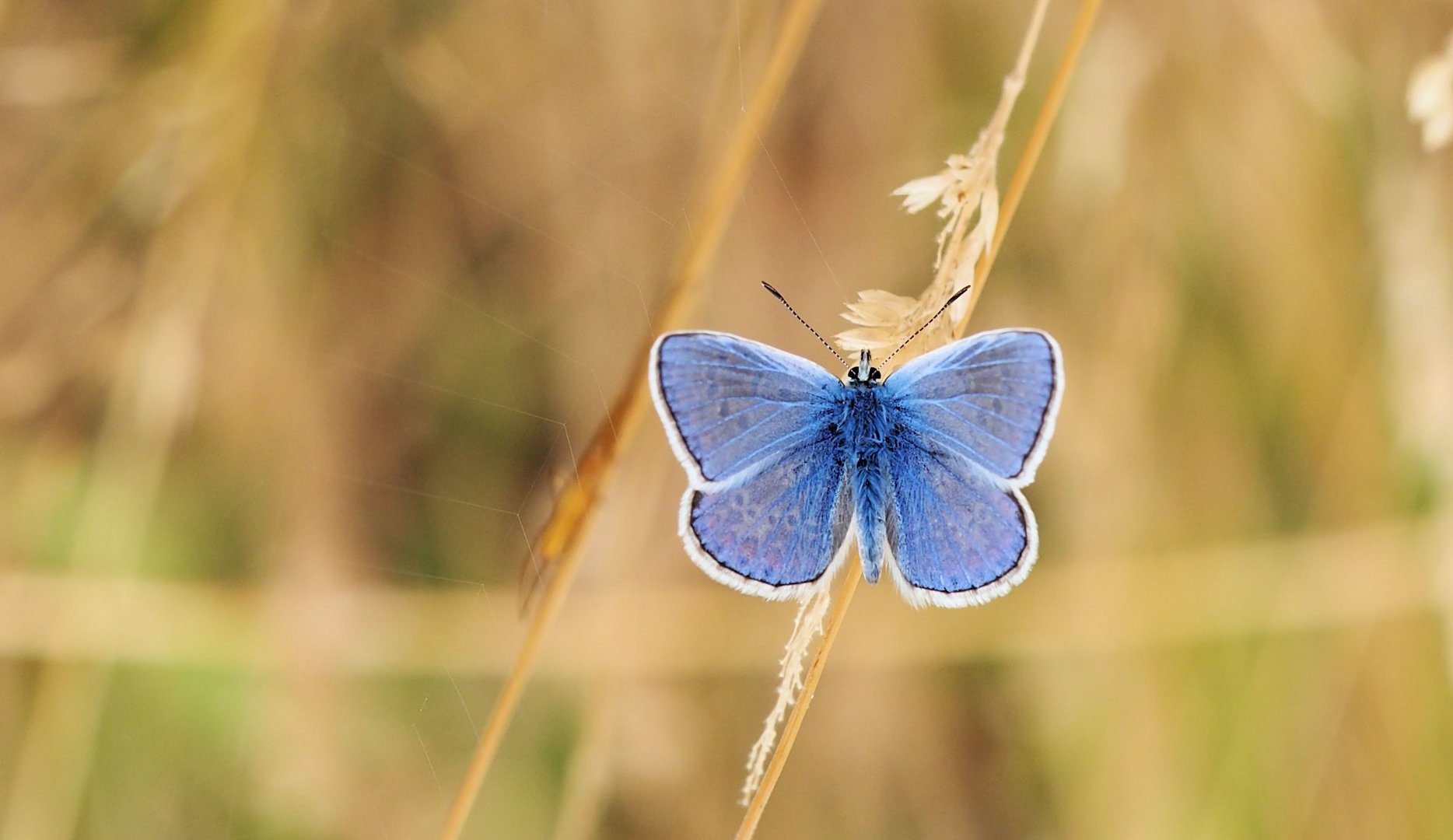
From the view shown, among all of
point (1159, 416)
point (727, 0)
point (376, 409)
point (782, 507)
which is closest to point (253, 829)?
point (376, 409)

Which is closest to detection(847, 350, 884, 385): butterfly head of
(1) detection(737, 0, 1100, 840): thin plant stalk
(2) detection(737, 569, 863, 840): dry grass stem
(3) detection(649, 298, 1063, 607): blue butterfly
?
(3) detection(649, 298, 1063, 607): blue butterfly

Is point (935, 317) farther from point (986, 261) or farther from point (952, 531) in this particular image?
point (952, 531)

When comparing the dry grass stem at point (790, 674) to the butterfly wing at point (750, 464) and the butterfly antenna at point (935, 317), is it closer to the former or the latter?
the butterfly wing at point (750, 464)

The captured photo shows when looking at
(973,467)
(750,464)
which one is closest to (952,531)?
(973,467)

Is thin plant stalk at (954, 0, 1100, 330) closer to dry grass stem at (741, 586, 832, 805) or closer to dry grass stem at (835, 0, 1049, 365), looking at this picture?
dry grass stem at (835, 0, 1049, 365)

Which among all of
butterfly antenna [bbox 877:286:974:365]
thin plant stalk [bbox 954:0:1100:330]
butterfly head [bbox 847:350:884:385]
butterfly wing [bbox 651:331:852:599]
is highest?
thin plant stalk [bbox 954:0:1100:330]

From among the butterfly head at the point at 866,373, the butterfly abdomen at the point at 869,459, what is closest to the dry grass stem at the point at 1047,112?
the butterfly head at the point at 866,373

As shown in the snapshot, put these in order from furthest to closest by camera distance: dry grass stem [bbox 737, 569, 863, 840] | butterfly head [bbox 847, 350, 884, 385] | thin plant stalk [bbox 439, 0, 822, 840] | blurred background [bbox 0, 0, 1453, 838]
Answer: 1. blurred background [bbox 0, 0, 1453, 838]
2. butterfly head [bbox 847, 350, 884, 385]
3. thin plant stalk [bbox 439, 0, 822, 840]
4. dry grass stem [bbox 737, 569, 863, 840]
